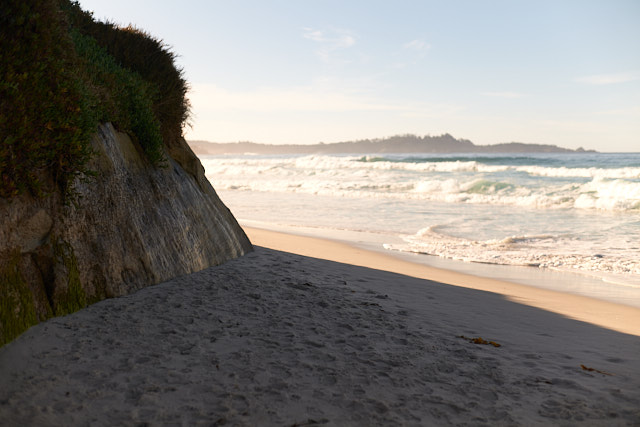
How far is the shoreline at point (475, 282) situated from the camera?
22.2 feet

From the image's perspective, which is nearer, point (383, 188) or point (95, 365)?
point (95, 365)

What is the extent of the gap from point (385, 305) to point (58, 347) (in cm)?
364

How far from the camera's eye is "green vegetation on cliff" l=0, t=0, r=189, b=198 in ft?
13.7

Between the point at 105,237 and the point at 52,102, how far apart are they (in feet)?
4.88

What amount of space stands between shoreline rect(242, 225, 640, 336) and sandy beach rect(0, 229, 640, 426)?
Result: 0.13 meters

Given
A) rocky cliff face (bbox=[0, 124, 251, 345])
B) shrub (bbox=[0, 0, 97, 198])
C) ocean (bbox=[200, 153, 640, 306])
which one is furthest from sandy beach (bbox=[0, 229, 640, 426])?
ocean (bbox=[200, 153, 640, 306])

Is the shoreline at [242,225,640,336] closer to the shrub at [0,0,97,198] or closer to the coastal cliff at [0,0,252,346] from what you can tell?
the coastal cliff at [0,0,252,346]

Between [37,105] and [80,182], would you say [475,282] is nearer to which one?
[80,182]

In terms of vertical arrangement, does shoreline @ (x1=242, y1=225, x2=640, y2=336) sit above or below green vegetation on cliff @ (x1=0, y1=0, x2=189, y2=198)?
below

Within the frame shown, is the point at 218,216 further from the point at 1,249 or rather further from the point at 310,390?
the point at 310,390

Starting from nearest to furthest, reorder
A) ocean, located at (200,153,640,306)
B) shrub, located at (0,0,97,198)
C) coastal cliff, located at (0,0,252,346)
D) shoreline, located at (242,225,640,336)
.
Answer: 1. shrub, located at (0,0,97,198)
2. coastal cliff, located at (0,0,252,346)
3. shoreline, located at (242,225,640,336)
4. ocean, located at (200,153,640,306)

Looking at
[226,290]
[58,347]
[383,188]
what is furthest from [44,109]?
[383,188]

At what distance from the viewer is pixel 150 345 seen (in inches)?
170

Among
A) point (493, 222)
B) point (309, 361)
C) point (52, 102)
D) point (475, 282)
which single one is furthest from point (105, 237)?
point (493, 222)
